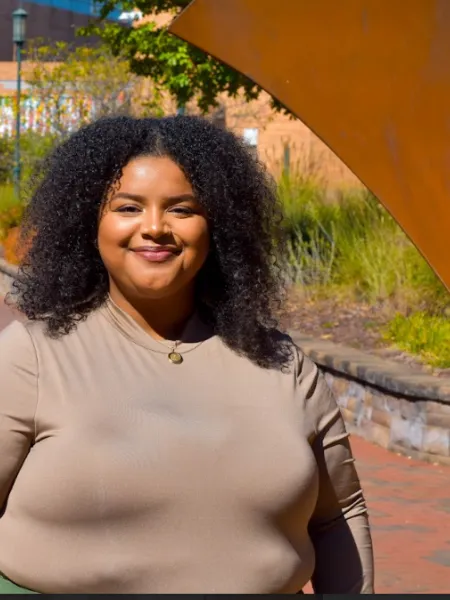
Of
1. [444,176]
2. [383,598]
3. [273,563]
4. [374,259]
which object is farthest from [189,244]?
[374,259]

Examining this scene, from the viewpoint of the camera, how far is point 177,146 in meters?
2.28

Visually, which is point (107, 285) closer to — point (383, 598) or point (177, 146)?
point (177, 146)

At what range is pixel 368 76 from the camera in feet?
11.3

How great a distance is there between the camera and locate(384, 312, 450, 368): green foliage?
331 inches

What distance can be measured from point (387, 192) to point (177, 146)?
1.28 metres

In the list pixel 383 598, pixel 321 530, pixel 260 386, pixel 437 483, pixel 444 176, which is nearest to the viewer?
pixel 383 598

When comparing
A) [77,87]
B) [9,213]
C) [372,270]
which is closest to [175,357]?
[372,270]

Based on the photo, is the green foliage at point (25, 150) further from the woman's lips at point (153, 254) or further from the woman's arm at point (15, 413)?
the woman's arm at point (15, 413)

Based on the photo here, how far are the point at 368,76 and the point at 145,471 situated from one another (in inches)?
69.0

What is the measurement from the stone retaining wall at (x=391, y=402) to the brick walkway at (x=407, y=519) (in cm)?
10

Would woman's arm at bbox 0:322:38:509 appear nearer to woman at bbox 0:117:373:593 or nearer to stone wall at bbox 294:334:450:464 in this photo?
woman at bbox 0:117:373:593

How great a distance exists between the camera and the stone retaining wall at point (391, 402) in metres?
7.31

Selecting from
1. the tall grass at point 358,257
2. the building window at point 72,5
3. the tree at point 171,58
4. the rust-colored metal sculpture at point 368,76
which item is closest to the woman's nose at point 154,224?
the rust-colored metal sculpture at point 368,76

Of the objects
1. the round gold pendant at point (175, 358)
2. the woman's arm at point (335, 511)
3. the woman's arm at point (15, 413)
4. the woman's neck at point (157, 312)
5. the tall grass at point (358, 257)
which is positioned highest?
the woman's neck at point (157, 312)
